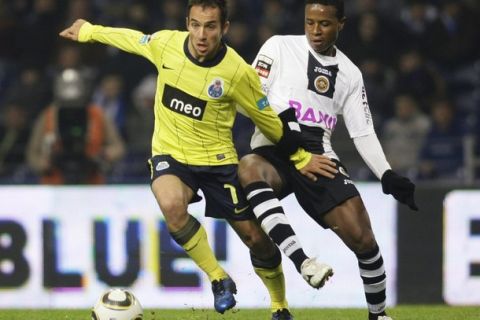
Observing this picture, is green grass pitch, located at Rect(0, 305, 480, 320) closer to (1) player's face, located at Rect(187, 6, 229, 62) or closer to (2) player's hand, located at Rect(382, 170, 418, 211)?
(2) player's hand, located at Rect(382, 170, 418, 211)

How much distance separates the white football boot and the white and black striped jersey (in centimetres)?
106

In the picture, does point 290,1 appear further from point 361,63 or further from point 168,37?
point 168,37

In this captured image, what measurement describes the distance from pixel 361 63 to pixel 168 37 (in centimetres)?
690

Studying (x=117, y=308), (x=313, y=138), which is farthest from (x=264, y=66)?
(x=117, y=308)

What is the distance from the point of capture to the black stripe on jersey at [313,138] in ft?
31.1

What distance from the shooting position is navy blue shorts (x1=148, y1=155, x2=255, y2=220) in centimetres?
924

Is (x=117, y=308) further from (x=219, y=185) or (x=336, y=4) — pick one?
(x=336, y=4)

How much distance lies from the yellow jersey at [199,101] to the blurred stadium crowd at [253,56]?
16.0 ft

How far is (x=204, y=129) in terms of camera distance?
923 centimetres

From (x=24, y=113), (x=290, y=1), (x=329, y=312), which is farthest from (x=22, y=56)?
(x=329, y=312)

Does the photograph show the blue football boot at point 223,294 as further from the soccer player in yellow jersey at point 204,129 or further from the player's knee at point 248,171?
the player's knee at point 248,171

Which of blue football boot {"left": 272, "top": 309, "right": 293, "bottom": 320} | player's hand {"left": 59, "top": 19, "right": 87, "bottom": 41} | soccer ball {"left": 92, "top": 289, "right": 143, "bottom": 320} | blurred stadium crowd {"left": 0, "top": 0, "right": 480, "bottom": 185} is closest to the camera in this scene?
soccer ball {"left": 92, "top": 289, "right": 143, "bottom": 320}

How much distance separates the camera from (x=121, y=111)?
15820mm

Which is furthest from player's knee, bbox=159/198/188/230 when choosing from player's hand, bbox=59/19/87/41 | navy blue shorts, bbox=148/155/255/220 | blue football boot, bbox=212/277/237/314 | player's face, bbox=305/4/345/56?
player's face, bbox=305/4/345/56
